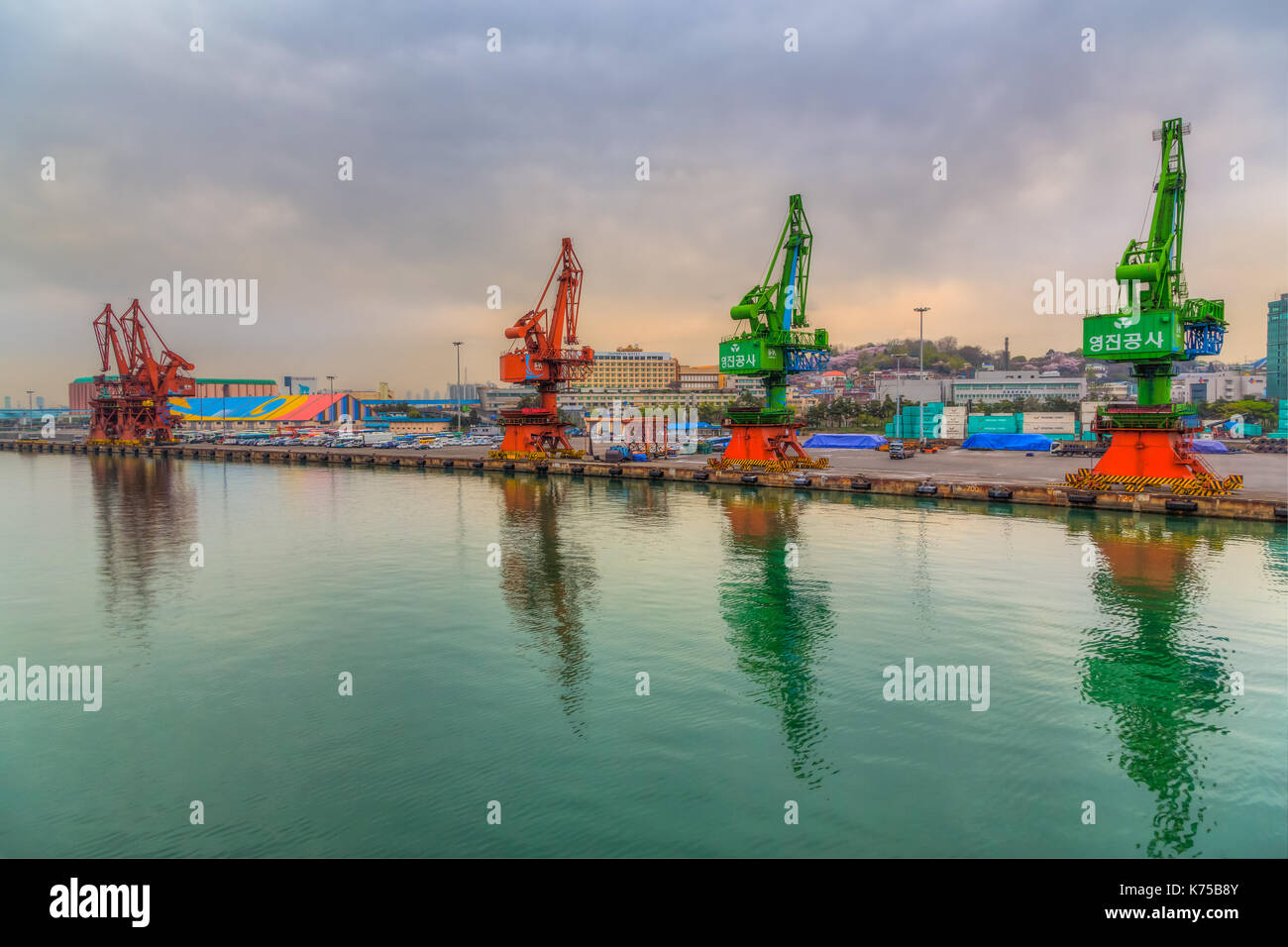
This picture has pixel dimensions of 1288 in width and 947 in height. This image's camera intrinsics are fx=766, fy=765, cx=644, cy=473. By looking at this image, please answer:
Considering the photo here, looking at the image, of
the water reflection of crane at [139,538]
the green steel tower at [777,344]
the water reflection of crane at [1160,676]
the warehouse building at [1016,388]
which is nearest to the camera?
the water reflection of crane at [1160,676]

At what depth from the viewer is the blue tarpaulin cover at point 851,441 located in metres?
96.1

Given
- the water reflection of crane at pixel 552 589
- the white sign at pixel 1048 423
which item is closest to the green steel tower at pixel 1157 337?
the water reflection of crane at pixel 552 589

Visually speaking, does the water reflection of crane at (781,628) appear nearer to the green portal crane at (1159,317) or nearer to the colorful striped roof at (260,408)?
the green portal crane at (1159,317)

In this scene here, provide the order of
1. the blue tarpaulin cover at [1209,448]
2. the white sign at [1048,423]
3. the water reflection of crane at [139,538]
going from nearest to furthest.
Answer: the water reflection of crane at [139,538] → the blue tarpaulin cover at [1209,448] → the white sign at [1048,423]

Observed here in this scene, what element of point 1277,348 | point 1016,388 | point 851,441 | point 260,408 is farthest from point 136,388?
point 1277,348

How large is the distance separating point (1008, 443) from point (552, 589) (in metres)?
80.9

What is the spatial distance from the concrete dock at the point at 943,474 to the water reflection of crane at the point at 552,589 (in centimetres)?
1960

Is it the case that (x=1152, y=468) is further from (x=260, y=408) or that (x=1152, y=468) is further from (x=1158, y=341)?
(x=260, y=408)

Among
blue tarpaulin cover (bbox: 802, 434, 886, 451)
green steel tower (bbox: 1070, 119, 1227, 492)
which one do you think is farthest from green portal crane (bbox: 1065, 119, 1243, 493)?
blue tarpaulin cover (bbox: 802, 434, 886, 451)
